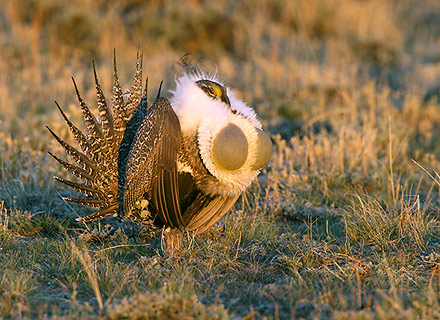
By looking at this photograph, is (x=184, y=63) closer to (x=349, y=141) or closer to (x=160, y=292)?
(x=160, y=292)

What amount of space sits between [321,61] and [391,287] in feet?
19.2

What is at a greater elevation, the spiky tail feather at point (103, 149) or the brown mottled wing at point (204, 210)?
the spiky tail feather at point (103, 149)

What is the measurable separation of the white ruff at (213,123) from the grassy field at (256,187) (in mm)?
373

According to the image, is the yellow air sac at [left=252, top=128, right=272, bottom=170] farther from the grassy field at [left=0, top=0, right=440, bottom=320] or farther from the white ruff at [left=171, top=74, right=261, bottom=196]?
the grassy field at [left=0, top=0, right=440, bottom=320]

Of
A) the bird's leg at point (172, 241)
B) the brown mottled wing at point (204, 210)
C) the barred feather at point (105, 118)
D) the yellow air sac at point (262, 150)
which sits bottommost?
the bird's leg at point (172, 241)

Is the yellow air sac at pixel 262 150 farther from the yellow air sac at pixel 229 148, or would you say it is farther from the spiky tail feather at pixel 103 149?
the spiky tail feather at pixel 103 149

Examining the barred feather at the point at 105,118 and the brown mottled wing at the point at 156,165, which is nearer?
the brown mottled wing at the point at 156,165

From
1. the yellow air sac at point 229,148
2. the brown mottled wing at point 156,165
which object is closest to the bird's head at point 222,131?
the yellow air sac at point 229,148

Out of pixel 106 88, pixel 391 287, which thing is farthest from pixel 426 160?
pixel 106 88

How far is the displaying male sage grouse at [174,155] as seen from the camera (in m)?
2.39

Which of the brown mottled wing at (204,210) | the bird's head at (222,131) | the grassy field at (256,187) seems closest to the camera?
the grassy field at (256,187)

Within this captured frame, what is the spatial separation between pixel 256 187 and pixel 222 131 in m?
1.49

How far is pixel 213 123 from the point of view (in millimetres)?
2359

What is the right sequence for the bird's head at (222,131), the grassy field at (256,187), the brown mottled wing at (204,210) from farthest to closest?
the brown mottled wing at (204,210)
the bird's head at (222,131)
the grassy field at (256,187)
